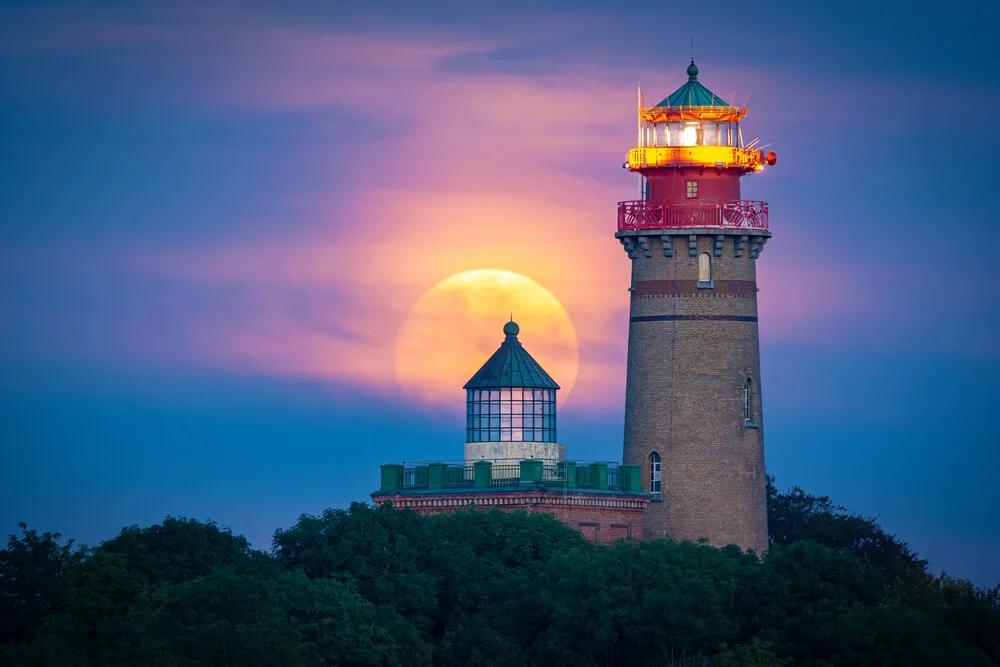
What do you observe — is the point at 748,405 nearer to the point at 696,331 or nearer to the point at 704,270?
the point at 696,331

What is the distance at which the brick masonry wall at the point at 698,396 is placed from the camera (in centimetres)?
9862

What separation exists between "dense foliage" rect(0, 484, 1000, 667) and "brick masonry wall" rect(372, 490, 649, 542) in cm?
145

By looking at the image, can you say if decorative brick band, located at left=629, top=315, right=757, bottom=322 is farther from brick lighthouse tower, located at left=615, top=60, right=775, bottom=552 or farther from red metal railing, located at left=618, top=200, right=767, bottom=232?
red metal railing, located at left=618, top=200, right=767, bottom=232

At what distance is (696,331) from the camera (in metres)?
99.1

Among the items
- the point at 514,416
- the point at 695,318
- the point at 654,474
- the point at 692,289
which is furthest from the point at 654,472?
the point at 692,289

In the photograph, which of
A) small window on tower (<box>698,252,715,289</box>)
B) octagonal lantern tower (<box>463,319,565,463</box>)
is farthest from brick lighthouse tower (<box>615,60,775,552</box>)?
octagonal lantern tower (<box>463,319,565,463</box>)

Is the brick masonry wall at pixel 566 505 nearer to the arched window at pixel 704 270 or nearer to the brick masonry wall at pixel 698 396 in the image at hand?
the brick masonry wall at pixel 698 396

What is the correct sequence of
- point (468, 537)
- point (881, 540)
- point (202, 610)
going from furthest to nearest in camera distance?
point (881, 540) → point (468, 537) → point (202, 610)

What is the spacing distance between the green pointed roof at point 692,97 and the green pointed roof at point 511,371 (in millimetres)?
10353

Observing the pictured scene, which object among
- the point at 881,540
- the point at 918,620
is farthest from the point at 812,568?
the point at 881,540

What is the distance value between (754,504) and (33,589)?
2860 centimetres

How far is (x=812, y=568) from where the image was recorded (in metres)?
88.8

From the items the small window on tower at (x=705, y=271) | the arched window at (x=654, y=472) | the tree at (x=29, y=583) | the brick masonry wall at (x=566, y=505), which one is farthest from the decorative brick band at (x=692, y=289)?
the tree at (x=29, y=583)

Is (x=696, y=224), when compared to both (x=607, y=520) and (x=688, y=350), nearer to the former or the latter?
(x=688, y=350)
